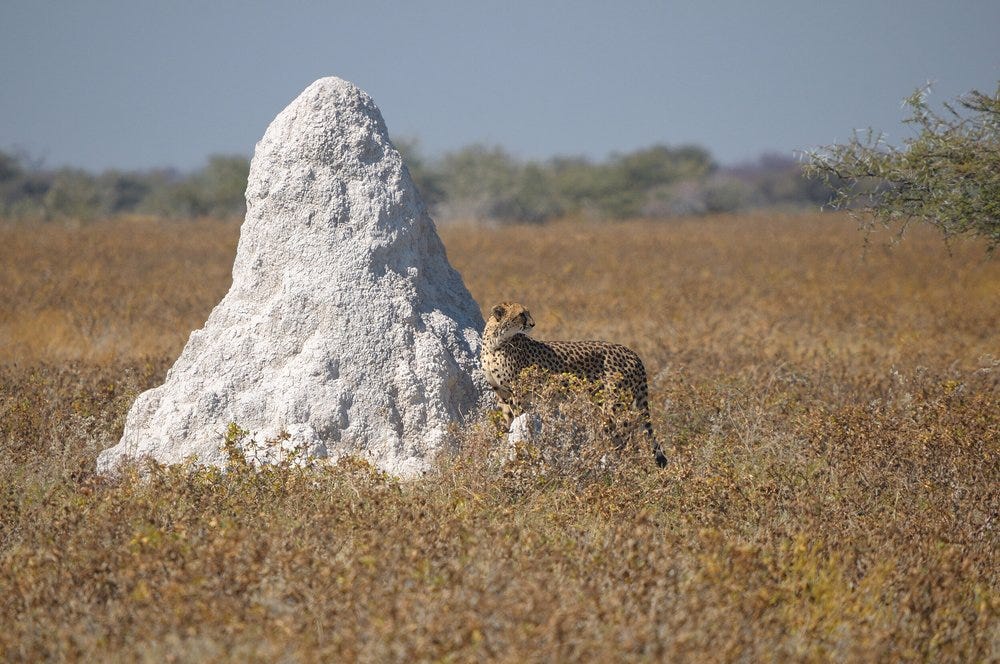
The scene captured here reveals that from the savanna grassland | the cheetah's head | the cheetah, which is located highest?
the cheetah's head

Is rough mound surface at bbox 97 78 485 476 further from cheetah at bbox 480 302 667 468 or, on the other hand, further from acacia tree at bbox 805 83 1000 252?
acacia tree at bbox 805 83 1000 252

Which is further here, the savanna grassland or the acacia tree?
the acacia tree

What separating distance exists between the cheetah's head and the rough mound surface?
0.35 m

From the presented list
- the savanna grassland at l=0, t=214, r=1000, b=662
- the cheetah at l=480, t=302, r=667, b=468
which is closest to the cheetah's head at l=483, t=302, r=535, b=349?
the cheetah at l=480, t=302, r=667, b=468

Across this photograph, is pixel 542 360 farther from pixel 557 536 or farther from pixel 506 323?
pixel 557 536

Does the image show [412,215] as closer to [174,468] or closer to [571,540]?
[174,468]

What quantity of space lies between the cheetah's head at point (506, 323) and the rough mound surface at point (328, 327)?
347mm

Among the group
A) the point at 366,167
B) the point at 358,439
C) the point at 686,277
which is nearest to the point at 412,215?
the point at 366,167

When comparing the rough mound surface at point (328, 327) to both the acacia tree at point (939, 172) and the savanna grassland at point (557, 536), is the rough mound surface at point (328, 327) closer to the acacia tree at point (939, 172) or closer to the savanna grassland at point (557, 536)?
the savanna grassland at point (557, 536)

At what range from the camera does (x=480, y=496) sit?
5.27 meters

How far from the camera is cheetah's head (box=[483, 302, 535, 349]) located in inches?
235

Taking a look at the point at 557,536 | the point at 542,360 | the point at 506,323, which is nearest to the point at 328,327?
the point at 506,323

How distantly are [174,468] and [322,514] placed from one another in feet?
3.38

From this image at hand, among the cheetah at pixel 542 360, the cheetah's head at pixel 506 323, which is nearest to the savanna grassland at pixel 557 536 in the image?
the cheetah at pixel 542 360
